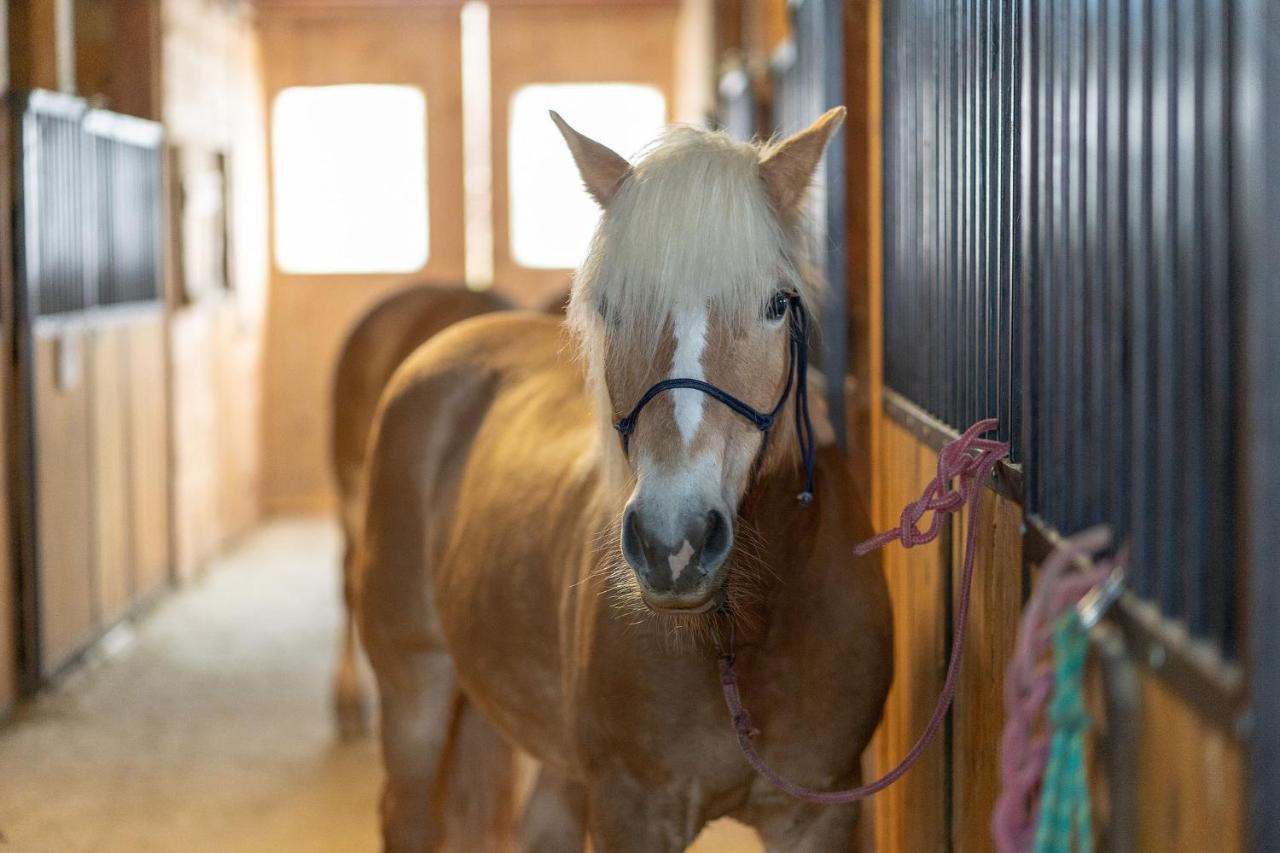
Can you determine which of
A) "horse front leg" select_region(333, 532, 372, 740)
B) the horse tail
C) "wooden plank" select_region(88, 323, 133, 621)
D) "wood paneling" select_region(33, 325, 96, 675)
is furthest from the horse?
the horse tail

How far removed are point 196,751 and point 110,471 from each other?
63.4 inches

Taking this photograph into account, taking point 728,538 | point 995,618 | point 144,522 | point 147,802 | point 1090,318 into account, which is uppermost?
point 1090,318

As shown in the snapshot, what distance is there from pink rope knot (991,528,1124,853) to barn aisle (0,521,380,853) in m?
2.30

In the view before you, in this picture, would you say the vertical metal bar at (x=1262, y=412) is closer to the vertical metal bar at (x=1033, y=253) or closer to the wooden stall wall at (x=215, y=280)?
the vertical metal bar at (x=1033, y=253)

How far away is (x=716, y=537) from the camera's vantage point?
139cm

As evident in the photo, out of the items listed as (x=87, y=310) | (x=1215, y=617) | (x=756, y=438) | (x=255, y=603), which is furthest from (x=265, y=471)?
(x=1215, y=617)

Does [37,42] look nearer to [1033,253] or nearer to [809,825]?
[809,825]

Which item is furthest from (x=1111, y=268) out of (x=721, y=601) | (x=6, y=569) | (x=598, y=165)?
(x=6, y=569)

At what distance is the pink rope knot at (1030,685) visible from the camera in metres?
1.03

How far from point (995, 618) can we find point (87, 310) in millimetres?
4029

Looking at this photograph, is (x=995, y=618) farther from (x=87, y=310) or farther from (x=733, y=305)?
(x=87, y=310)

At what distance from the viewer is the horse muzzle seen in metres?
1.36

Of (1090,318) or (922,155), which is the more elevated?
(922,155)

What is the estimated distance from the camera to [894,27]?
7.77 ft
